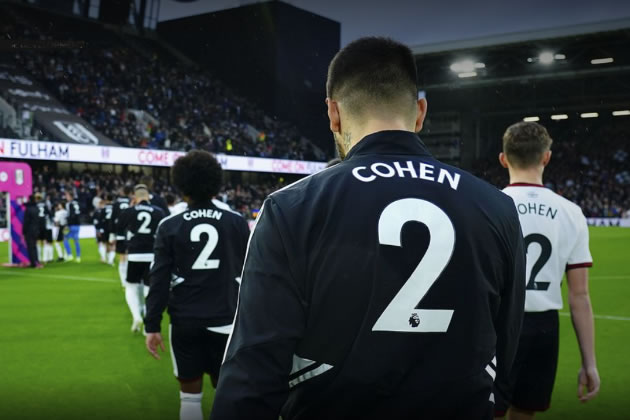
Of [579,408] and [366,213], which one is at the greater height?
[366,213]

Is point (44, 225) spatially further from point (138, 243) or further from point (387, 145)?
point (387, 145)

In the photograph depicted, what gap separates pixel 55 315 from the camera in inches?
374

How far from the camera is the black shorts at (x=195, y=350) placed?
12.8 feet

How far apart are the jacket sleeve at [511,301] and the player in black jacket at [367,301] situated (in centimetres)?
8

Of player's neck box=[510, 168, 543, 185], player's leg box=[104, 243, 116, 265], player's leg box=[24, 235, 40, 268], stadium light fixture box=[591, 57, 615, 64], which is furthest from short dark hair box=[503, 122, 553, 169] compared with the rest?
stadium light fixture box=[591, 57, 615, 64]

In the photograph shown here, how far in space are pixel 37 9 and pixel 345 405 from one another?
46.2 metres

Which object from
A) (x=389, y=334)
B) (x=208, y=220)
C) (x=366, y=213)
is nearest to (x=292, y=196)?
(x=366, y=213)

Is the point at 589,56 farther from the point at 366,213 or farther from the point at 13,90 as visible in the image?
the point at 366,213

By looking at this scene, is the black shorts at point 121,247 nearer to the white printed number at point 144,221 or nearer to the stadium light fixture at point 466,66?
the white printed number at point 144,221

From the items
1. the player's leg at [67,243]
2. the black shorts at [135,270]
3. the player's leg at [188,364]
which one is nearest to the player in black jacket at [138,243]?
the black shorts at [135,270]

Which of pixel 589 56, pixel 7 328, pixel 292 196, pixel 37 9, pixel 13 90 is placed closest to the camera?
pixel 292 196

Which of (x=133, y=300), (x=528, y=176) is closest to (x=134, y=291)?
(x=133, y=300)

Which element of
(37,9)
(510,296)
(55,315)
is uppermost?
(37,9)

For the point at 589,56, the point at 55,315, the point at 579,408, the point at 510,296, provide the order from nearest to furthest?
the point at 510,296, the point at 579,408, the point at 55,315, the point at 589,56
